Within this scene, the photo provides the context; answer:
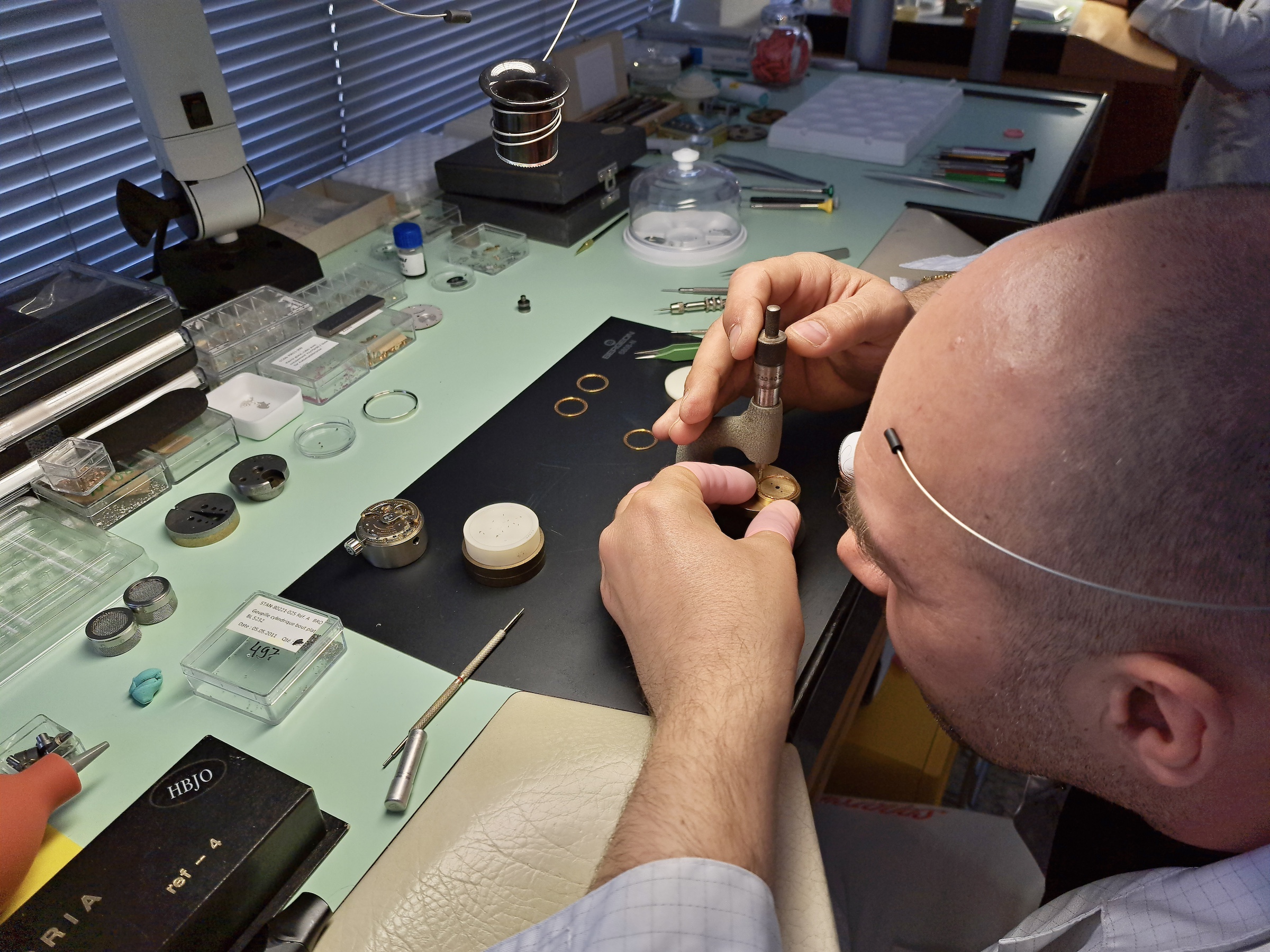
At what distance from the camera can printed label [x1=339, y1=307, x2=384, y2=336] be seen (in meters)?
1.33

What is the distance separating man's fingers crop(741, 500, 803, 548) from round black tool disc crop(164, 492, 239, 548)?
638 millimetres

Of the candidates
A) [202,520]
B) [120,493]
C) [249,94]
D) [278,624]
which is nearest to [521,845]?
[278,624]

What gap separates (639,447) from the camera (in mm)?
1120

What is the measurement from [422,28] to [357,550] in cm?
177

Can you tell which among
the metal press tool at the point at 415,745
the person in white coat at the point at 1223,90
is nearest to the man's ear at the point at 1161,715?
the metal press tool at the point at 415,745

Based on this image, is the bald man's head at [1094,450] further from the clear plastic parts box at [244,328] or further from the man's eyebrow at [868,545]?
the clear plastic parts box at [244,328]

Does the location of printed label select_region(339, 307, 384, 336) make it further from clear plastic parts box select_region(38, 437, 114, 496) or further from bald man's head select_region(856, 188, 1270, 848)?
bald man's head select_region(856, 188, 1270, 848)

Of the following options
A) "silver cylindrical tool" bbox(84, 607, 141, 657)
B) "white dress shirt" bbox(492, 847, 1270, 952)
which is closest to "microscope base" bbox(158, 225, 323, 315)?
"silver cylindrical tool" bbox(84, 607, 141, 657)

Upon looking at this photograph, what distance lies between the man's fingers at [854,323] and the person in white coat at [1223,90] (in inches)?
67.3

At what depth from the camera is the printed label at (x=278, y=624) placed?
84 cm

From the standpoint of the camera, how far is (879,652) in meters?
1.21

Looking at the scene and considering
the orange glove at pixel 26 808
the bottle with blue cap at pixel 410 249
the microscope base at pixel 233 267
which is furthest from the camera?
the bottle with blue cap at pixel 410 249

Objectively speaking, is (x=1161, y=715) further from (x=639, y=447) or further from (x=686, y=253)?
(x=686, y=253)

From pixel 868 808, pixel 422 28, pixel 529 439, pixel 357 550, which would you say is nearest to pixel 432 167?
pixel 422 28
